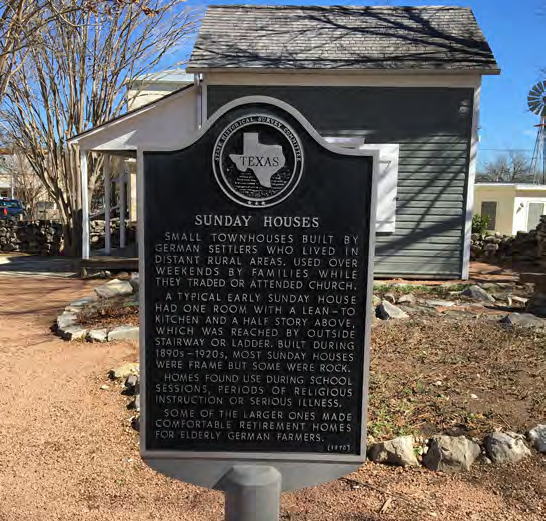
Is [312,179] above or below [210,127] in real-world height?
below

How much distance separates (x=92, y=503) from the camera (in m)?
3.25

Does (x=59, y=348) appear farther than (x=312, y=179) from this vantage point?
Yes

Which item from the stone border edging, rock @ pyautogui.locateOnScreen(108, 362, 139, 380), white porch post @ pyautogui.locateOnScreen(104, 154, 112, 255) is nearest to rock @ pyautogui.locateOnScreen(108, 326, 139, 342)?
the stone border edging

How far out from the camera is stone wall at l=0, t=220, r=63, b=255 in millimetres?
18641

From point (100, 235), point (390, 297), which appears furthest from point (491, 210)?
point (390, 297)

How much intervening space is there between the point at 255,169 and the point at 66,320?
571 centimetres

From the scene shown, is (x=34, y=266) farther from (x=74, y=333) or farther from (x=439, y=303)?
(x=439, y=303)

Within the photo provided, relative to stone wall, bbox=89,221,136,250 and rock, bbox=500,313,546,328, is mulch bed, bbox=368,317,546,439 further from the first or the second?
stone wall, bbox=89,221,136,250

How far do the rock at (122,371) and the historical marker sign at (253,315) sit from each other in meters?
2.80

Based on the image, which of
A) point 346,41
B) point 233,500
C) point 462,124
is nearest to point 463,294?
point 462,124

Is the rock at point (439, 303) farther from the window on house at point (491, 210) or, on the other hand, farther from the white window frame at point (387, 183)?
the window on house at point (491, 210)

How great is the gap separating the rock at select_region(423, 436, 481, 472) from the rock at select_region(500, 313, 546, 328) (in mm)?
3321

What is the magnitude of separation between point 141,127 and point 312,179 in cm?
914

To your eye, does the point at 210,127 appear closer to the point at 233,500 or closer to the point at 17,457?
the point at 233,500
